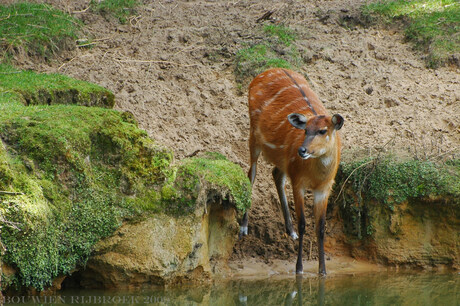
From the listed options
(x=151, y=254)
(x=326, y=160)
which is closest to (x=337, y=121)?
(x=326, y=160)

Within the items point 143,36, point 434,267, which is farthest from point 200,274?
point 143,36

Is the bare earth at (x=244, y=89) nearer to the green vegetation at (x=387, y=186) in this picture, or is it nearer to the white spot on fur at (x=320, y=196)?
the green vegetation at (x=387, y=186)

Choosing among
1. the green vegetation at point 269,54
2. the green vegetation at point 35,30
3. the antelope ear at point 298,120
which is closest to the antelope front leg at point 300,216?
the antelope ear at point 298,120

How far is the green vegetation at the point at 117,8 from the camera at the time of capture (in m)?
10.8

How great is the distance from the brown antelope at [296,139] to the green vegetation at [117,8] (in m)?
3.89

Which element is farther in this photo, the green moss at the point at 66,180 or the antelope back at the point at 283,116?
the antelope back at the point at 283,116

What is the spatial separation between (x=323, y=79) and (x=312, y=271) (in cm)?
362

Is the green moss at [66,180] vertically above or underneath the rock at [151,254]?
above

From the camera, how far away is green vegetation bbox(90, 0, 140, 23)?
425 inches

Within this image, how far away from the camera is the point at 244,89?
9.29m

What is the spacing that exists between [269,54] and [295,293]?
4.74m

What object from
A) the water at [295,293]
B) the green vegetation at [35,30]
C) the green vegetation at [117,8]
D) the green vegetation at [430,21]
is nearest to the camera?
the water at [295,293]

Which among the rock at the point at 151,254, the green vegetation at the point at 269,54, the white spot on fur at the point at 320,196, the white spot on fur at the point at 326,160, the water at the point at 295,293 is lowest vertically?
the water at the point at 295,293

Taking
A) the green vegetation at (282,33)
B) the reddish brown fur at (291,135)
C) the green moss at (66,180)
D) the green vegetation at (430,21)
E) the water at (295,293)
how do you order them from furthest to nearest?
the green vegetation at (282,33) < the green vegetation at (430,21) < the reddish brown fur at (291,135) < the water at (295,293) < the green moss at (66,180)
